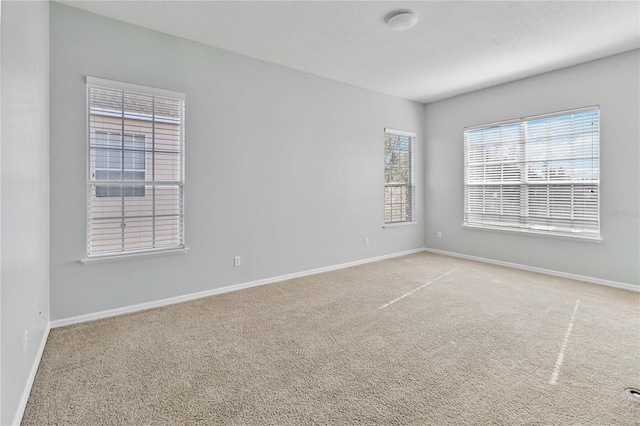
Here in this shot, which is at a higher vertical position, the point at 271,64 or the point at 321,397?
the point at 271,64

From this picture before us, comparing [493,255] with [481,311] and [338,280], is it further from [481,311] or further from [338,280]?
[338,280]

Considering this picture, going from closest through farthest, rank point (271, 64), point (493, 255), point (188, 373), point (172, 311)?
point (188, 373)
point (172, 311)
point (271, 64)
point (493, 255)

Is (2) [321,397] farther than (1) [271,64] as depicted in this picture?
No

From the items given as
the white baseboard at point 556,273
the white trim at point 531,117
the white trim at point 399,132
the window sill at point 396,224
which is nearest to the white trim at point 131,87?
the white trim at point 399,132

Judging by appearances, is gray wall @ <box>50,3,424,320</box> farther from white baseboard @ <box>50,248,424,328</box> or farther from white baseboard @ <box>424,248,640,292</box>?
white baseboard @ <box>424,248,640,292</box>

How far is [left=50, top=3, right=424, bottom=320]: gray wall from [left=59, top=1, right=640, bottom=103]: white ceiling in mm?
281

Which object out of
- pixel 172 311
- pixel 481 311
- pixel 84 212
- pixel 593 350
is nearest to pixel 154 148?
pixel 84 212

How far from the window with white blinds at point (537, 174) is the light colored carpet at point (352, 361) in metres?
1.20

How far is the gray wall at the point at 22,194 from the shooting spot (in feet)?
4.86

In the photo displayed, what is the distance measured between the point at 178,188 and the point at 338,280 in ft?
7.51

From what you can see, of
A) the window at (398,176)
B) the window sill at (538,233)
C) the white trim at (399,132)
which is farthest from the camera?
the window at (398,176)

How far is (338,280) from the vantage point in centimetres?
421

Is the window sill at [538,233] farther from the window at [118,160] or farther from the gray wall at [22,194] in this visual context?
the gray wall at [22,194]

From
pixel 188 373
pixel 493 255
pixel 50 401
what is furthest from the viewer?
pixel 493 255
